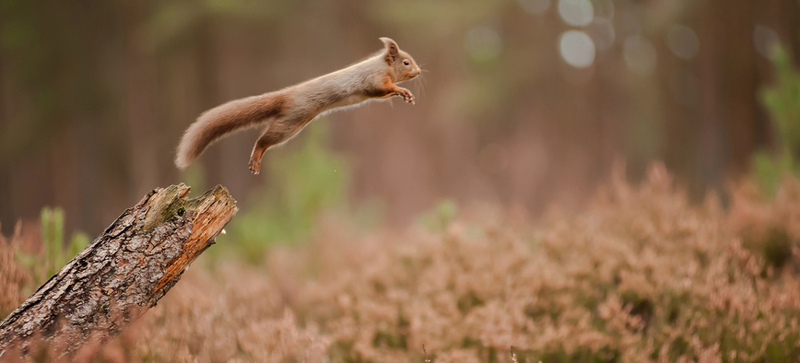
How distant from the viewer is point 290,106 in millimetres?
1732

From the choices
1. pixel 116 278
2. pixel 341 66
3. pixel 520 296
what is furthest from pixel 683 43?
pixel 116 278

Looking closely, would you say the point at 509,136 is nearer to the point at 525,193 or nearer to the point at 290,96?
the point at 525,193

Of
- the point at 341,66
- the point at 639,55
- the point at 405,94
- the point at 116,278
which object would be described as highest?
the point at 341,66

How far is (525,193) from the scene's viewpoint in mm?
15375

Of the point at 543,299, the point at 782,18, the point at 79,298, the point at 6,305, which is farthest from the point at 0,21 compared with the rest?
the point at 782,18

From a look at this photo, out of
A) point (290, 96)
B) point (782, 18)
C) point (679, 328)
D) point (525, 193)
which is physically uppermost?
point (290, 96)

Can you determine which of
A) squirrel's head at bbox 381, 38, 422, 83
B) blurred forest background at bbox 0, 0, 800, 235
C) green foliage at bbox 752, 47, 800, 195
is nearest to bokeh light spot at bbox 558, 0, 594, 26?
blurred forest background at bbox 0, 0, 800, 235

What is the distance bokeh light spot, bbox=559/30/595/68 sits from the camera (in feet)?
41.7

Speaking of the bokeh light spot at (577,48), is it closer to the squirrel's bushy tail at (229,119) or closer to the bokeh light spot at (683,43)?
the bokeh light spot at (683,43)

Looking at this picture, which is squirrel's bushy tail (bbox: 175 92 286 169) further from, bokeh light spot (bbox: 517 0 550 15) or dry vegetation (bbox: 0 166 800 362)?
bokeh light spot (bbox: 517 0 550 15)

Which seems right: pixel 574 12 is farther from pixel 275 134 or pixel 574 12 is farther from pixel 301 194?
pixel 275 134

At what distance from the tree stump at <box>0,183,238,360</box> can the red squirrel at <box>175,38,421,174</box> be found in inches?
14.1

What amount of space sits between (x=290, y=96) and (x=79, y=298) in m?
1.09

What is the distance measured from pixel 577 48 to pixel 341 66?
838 cm
